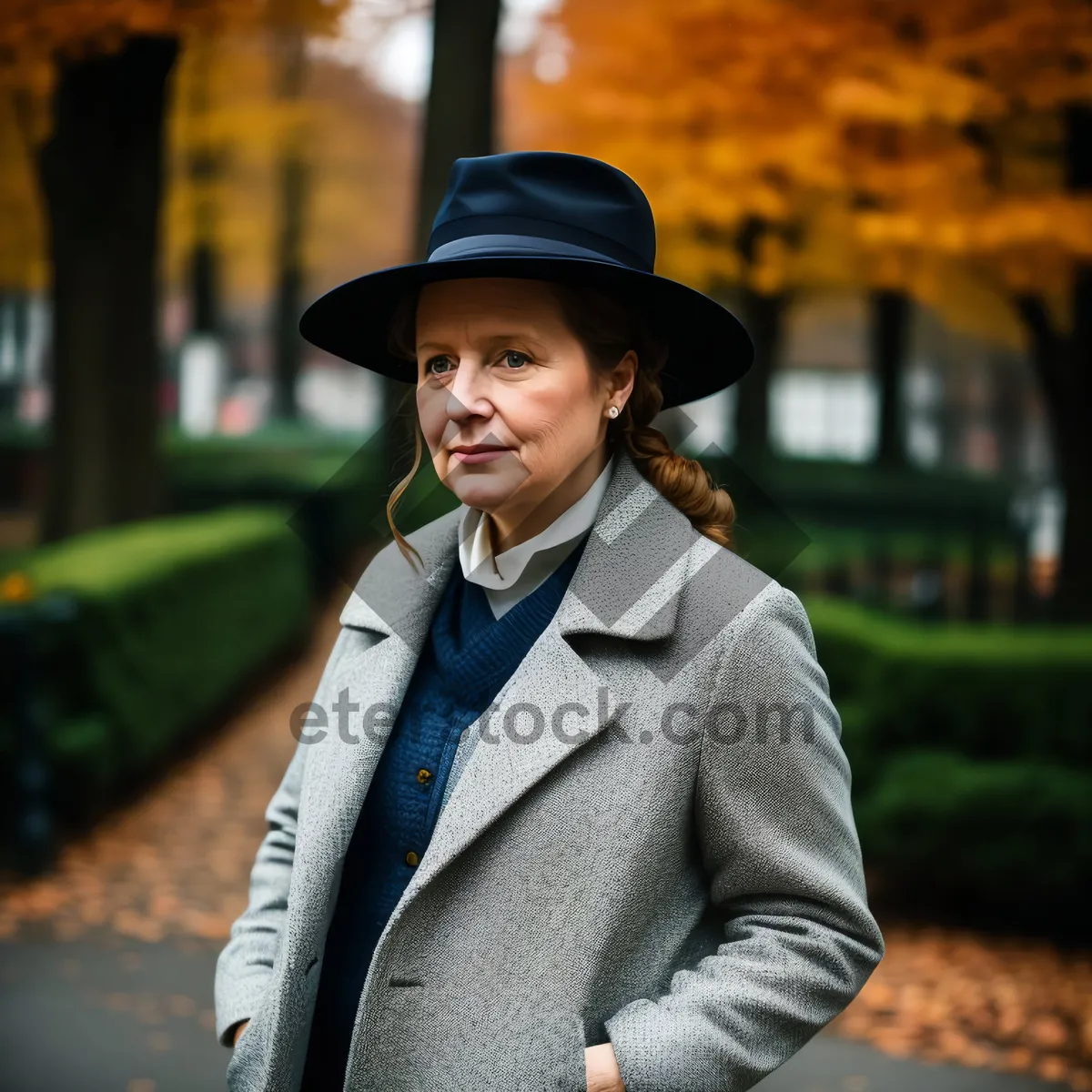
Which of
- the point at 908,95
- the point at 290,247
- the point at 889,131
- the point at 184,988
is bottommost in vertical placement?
the point at 184,988

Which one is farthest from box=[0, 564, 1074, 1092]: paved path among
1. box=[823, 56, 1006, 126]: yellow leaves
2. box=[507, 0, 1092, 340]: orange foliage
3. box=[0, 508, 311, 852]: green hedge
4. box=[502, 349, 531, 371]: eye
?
box=[823, 56, 1006, 126]: yellow leaves

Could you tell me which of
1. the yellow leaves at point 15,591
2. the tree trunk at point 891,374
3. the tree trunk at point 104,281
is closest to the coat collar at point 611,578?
the yellow leaves at point 15,591

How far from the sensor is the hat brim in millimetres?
1733

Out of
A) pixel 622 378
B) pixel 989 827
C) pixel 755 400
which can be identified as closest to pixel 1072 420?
pixel 989 827

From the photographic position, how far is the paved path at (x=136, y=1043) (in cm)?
434

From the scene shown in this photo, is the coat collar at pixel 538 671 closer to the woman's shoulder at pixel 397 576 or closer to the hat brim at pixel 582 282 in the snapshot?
the woman's shoulder at pixel 397 576

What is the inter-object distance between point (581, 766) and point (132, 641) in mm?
5465

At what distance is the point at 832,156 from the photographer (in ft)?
23.5

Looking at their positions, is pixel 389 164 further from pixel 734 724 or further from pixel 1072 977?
pixel 734 724

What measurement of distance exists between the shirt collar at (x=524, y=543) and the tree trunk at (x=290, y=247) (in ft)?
60.1

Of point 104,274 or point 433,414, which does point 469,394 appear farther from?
point 104,274

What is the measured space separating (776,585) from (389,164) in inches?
948

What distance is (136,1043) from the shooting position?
4555 millimetres

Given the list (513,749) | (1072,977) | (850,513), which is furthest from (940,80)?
(850,513)
